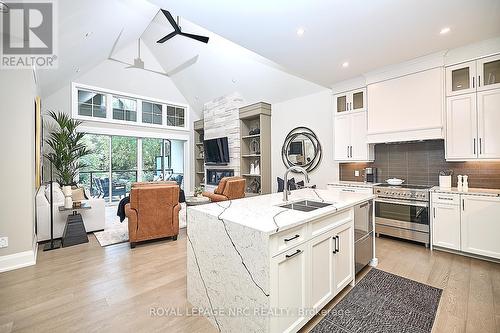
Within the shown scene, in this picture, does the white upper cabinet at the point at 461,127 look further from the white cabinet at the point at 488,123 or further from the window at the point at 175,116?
the window at the point at 175,116

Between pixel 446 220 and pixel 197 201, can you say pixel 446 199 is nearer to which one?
pixel 446 220

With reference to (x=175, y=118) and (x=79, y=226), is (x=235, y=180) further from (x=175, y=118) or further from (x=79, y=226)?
(x=175, y=118)

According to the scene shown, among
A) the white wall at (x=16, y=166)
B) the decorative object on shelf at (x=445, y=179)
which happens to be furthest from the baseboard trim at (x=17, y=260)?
the decorative object on shelf at (x=445, y=179)

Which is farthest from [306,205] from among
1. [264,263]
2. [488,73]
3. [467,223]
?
[488,73]

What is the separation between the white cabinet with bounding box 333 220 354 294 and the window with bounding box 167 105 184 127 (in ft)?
23.6

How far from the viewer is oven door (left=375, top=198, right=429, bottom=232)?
3.37 meters

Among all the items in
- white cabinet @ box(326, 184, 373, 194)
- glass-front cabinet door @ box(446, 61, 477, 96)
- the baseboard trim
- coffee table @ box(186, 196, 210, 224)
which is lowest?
the baseboard trim

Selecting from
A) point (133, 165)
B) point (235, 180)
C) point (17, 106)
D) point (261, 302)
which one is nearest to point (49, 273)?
point (17, 106)

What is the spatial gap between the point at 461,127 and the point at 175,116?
301 inches

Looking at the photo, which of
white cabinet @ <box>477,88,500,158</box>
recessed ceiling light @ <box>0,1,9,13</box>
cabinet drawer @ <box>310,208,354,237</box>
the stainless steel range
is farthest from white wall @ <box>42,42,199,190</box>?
white cabinet @ <box>477,88,500,158</box>

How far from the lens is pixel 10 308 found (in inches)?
80.4

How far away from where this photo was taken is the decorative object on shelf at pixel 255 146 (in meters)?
6.44

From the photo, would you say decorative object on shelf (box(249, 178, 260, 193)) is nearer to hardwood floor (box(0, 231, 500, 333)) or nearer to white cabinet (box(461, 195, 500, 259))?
hardwood floor (box(0, 231, 500, 333))

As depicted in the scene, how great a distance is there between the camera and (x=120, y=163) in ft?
22.4
